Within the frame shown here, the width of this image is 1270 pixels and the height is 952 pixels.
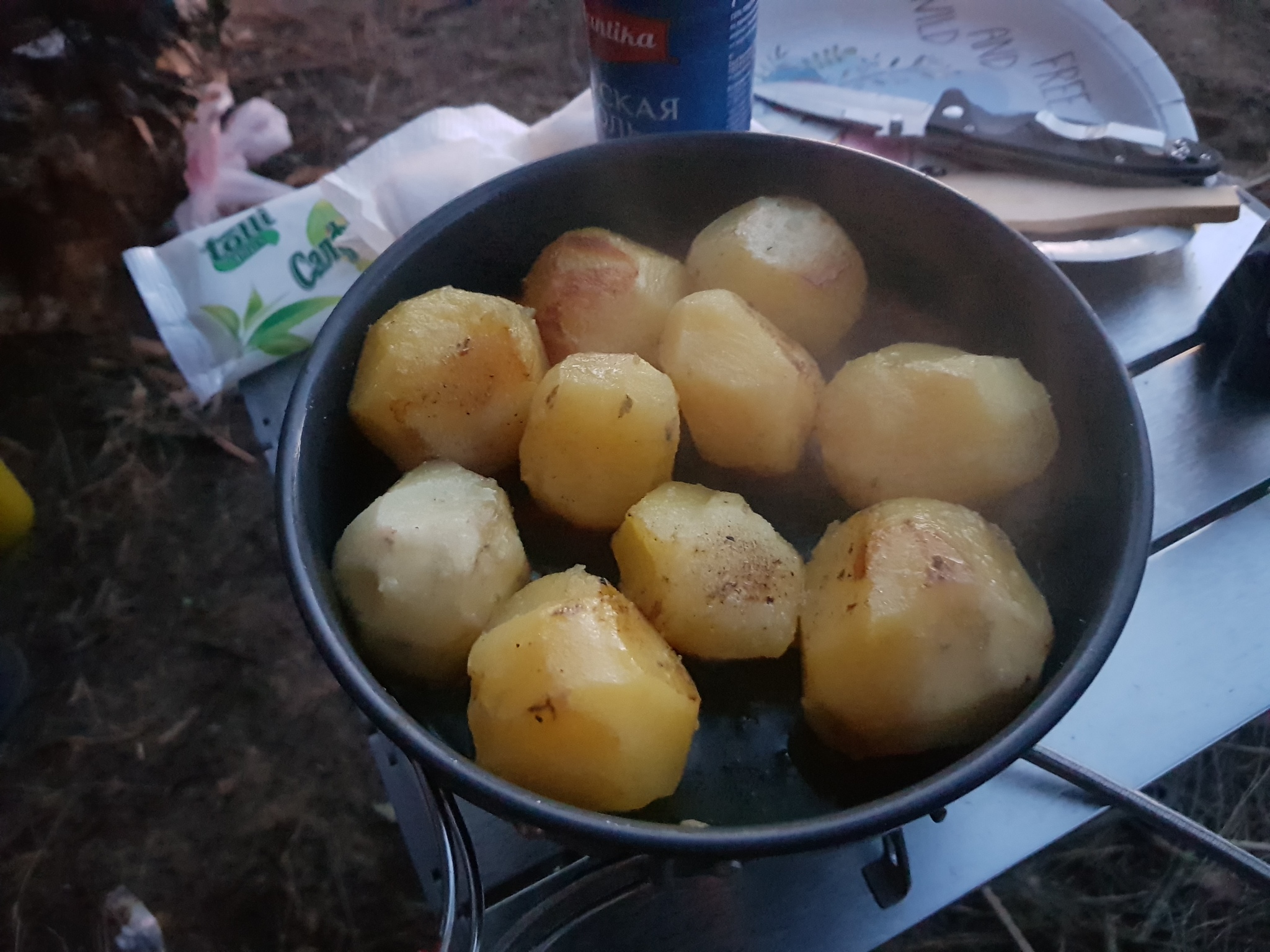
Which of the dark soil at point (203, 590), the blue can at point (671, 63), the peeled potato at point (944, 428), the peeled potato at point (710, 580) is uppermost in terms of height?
the blue can at point (671, 63)

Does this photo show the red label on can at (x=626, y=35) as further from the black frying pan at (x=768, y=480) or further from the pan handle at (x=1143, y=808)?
the pan handle at (x=1143, y=808)

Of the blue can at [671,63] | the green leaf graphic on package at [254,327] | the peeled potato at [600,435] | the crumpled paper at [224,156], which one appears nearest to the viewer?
the peeled potato at [600,435]

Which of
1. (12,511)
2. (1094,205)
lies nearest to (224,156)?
(12,511)

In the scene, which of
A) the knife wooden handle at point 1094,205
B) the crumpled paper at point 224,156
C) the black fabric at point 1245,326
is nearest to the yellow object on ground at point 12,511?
the crumpled paper at point 224,156

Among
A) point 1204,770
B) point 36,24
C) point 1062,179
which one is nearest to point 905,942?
point 1204,770

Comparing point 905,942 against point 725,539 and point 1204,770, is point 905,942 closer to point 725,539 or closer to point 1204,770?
point 1204,770

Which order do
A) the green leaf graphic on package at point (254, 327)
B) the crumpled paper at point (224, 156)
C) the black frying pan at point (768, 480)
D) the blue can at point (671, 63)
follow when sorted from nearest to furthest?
the black frying pan at point (768, 480), the blue can at point (671, 63), the green leaf graphic on package at point (254, 327), the crumpled paper at point (224, 156)

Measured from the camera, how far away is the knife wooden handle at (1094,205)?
34.4 inches

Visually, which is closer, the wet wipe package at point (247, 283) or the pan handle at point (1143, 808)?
the pan handle at point (1143, 808)

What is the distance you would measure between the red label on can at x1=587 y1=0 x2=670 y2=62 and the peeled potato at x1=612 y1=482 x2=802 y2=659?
410 millimetres

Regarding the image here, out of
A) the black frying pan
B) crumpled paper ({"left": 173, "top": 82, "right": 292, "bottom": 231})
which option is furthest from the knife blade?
crumpled paper ({"left": 173, "top": 82, "right": 292, "bottom": 231})

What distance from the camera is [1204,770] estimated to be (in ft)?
3.00

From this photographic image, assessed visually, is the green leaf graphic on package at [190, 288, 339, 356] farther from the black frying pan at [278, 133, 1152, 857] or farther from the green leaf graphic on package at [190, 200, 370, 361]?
the black frying pan at [278, 133, 1152, 857]

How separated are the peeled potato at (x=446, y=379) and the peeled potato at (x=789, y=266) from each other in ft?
0.54
